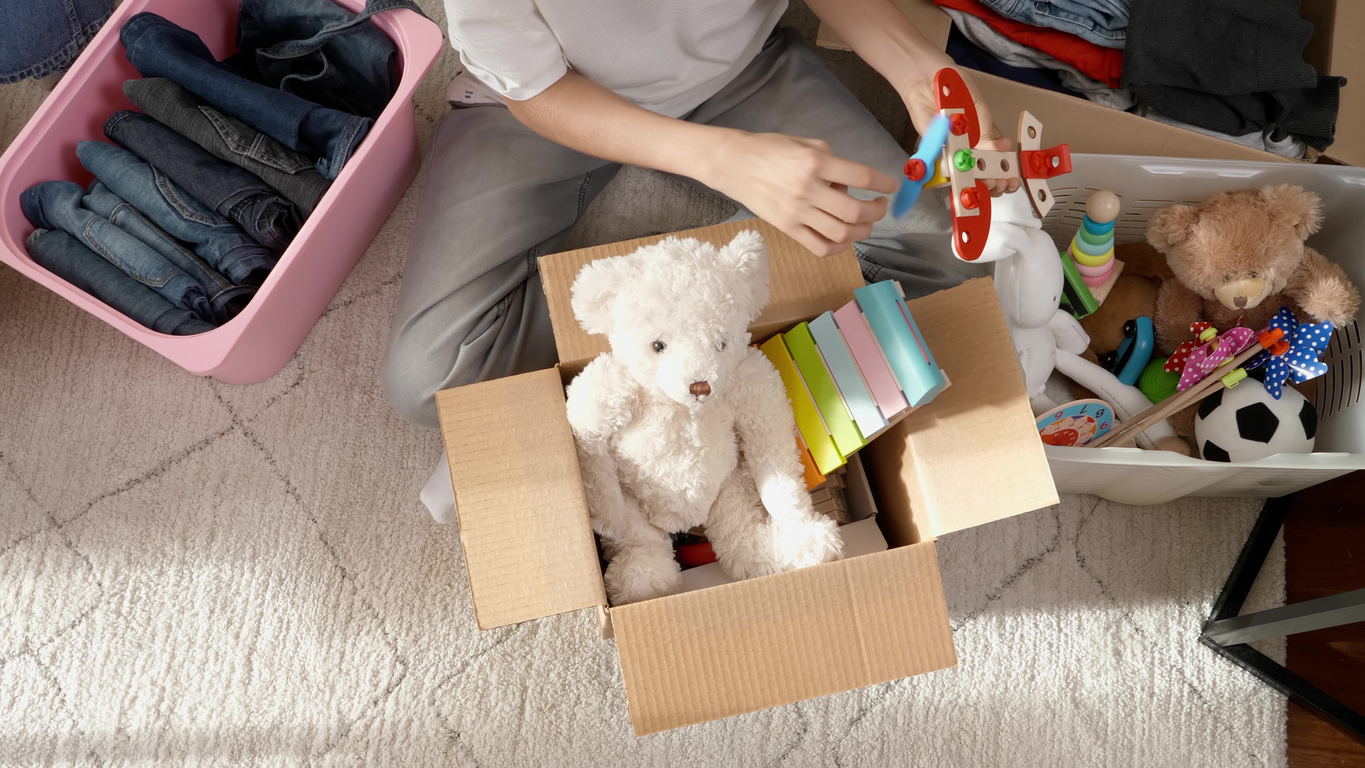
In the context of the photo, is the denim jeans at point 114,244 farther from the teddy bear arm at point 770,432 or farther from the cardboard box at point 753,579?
the teddy bear arm at point 770,432

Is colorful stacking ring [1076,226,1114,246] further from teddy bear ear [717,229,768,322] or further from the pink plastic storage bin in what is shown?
the pink plastic storage bin

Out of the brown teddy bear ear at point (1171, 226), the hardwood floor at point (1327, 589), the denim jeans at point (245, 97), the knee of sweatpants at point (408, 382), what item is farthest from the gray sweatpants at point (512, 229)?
the hardwood floor at point (1327, 589)

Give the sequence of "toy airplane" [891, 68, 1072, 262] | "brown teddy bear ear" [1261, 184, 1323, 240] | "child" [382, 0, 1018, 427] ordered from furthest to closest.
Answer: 1. "brown teddy bear ear" [1261, 184, 1323, 240]
2. "child" [382, 0, 1018, 427]
3. "toy airplane" [891, 68, 1072, 262]

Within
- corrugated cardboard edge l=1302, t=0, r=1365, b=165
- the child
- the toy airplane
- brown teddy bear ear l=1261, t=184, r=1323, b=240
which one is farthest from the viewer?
corrugated cardboard edge l=1302, t=0, r=1365, b=165

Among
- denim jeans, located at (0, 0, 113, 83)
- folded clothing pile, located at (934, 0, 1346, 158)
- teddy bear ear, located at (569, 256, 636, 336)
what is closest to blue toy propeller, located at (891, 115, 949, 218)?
teddy bear ear, located at (569, 256, 636, 336)

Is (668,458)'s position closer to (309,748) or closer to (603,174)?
(603,174)

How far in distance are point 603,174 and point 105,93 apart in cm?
59

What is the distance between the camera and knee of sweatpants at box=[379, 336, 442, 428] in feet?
3.08

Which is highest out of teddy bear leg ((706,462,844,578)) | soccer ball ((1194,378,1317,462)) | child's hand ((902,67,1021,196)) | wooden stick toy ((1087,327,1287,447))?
child's hand ((902,67,1021,196))

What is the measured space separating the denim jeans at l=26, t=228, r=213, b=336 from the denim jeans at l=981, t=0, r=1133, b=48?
99cm

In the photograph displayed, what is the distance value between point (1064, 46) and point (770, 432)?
23.8 inches

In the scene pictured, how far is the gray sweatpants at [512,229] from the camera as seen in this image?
94 cm

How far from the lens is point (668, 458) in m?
0.77

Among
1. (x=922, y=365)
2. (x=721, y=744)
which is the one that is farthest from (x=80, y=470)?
(x=922, y=365)
